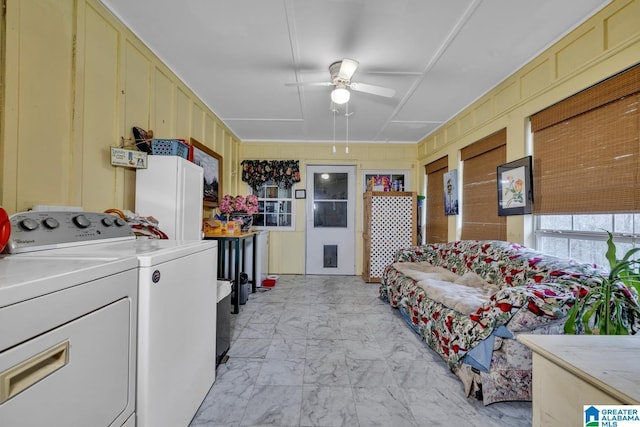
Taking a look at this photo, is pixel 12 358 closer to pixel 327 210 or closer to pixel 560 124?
pixel 560 124

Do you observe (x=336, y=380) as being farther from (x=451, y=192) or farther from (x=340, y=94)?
(x=451, y=192)

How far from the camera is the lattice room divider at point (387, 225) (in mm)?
4457

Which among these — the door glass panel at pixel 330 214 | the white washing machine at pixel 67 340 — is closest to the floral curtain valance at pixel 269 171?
the door glass panel at pixel 330 214

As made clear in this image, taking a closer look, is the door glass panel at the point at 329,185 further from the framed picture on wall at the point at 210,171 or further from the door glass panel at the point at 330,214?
the framed picture on wall at the point at 210,171

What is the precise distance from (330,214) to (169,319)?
4.02m

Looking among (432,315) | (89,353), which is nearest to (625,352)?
(432,315)

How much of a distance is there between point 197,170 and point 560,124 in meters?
3.01

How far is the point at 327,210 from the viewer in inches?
198

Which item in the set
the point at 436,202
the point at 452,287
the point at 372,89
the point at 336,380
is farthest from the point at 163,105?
the point at 436,202

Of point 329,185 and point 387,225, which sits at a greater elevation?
point 329,185

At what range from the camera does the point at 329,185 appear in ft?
16.5

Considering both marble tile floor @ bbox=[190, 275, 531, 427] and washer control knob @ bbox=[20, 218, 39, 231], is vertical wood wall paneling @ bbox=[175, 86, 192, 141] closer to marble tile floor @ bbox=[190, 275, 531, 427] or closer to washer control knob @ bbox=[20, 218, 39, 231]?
washer control knob @ bbox=[20, 218, 39, 231]

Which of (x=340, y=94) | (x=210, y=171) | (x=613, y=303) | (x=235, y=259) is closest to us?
(x=613, y=303)

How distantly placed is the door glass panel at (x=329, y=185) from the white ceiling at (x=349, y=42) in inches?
70.1
